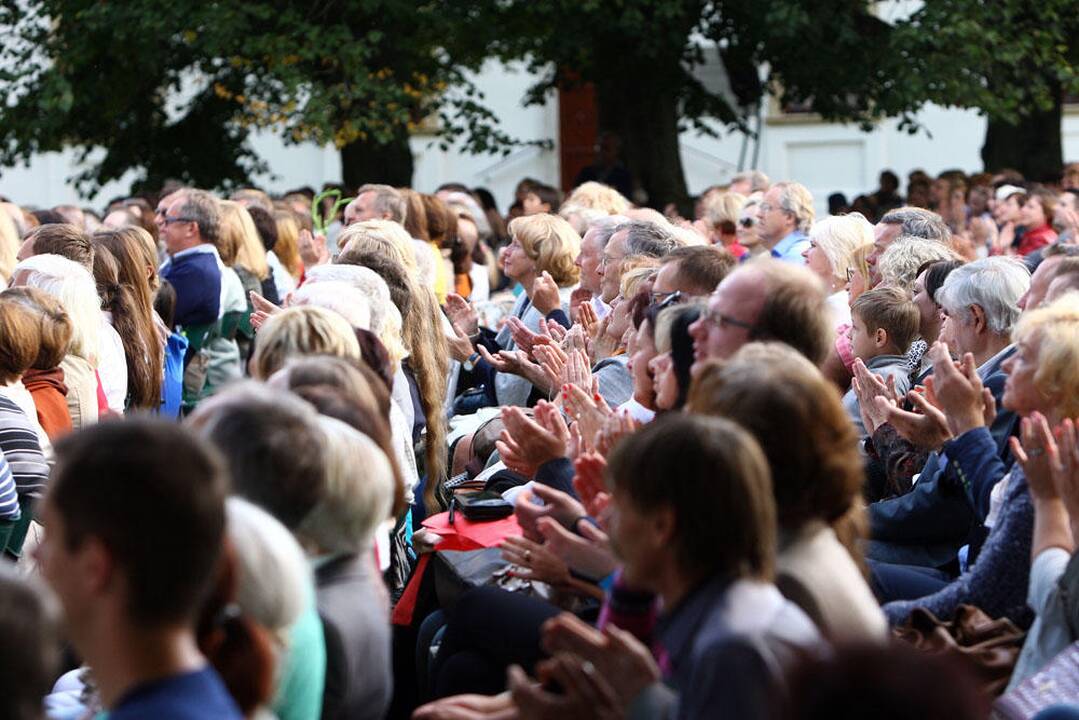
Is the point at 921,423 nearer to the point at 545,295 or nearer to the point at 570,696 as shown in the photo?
the point at 570,696

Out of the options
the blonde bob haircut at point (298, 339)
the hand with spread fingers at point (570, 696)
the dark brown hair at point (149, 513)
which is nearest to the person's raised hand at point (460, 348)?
the blonde bob haircut at point (298, 339)

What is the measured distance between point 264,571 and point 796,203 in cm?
682

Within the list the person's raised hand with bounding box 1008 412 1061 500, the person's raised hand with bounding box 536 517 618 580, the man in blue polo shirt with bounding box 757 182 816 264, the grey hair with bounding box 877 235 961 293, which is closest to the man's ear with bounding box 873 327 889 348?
the grey hair with bounding box 877 235 961 293

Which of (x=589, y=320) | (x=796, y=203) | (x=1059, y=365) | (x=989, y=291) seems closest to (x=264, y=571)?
(x=1059, y=365)

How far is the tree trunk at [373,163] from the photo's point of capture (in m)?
17.1

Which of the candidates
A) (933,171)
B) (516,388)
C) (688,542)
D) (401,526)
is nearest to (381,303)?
(401,526)

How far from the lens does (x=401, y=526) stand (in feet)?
17.9

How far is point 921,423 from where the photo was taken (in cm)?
504

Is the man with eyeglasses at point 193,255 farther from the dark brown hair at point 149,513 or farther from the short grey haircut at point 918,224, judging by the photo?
the dark brown hair at point 149,513

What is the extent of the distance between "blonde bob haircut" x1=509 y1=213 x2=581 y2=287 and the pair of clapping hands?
3.00 meters

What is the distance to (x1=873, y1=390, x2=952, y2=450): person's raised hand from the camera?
5.00 m

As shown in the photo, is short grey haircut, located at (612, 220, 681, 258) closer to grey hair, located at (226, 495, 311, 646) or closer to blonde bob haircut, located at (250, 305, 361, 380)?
blonde bob haircut, located at (250, 305, 361, 380)

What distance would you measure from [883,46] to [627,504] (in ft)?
45.8

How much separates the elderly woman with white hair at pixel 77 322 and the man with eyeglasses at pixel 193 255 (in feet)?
6.69
